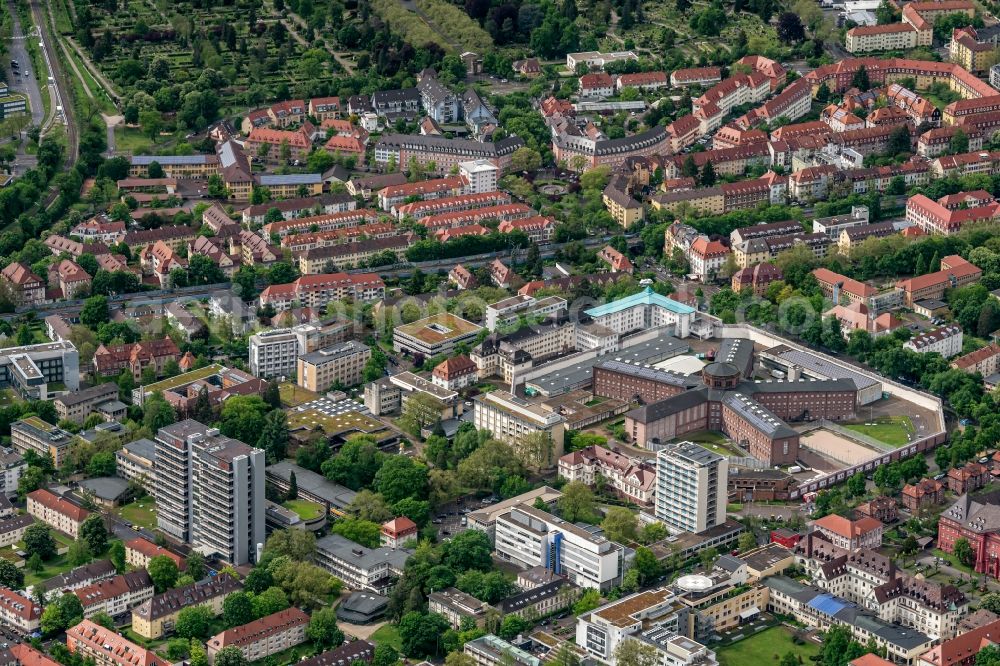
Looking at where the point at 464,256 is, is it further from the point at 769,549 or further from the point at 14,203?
the point at 769,549

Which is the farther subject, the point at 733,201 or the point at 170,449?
the point at 733,201

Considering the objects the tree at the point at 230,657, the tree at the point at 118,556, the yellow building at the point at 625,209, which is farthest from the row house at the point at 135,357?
the yellow building at the point at 625,209

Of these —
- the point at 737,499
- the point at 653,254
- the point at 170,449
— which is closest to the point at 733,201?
the point at 653,254

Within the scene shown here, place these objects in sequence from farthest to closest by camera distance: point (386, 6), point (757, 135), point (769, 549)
Result: point (386, 6), point (757, 135), point (769, 549)

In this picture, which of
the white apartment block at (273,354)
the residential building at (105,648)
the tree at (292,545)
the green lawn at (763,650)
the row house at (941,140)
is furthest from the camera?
the row house at (941,140)

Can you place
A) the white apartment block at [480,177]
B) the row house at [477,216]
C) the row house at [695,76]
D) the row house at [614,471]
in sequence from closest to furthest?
the row house at [614,471], the row house at [477,216], the white apartment block at [480,177], the row house at [695,76]

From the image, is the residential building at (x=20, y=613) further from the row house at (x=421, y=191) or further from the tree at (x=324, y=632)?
the row house at (x=421, y=191)

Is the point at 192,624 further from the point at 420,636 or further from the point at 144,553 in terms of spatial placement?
the point at 420,636
